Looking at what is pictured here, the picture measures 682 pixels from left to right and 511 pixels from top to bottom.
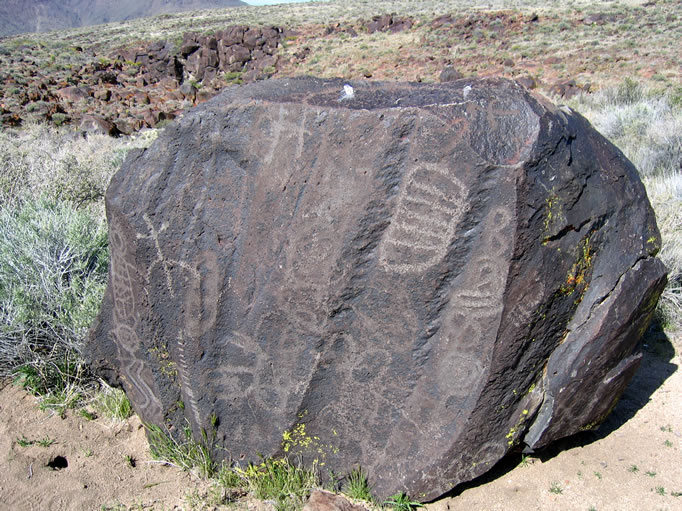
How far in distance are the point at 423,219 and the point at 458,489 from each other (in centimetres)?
131

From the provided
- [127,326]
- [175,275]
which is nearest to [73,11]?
[127,326]

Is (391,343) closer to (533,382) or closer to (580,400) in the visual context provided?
(533,382)

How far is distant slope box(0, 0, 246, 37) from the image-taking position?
135 meters

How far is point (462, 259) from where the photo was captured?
2223 mm

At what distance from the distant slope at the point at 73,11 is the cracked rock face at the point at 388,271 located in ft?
456

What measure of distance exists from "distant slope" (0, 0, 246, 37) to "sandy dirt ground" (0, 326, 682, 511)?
139m

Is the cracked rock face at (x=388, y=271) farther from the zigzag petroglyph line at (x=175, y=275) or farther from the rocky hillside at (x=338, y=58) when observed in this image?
the rocky hillside at (x=338, y=58)

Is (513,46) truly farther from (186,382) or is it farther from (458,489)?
(186,382)

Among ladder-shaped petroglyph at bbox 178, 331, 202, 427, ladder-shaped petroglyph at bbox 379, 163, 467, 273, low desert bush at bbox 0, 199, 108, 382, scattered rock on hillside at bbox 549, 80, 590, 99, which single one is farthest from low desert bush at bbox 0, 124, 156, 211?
scattered rock on hillside at bbox 549, 80, 590, 99

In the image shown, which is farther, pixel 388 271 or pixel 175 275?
pixel 175 275

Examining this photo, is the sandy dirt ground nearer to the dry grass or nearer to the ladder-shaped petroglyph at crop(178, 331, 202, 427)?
the ladder-shaped petroglyph at crop(178, 331, 202, 427)

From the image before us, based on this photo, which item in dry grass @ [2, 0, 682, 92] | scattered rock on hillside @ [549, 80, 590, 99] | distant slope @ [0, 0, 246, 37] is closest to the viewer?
scattered rock on hillside @ [549, 80, 590, 99]

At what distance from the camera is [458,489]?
266cm

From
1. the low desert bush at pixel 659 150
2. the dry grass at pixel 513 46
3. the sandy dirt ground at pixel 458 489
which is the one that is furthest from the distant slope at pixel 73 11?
the sandy dirt ground at pixel 458 489
